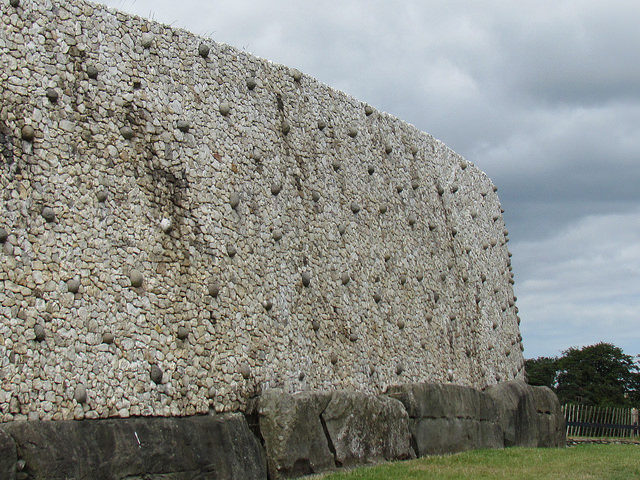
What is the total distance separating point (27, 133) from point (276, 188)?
14.4 feet

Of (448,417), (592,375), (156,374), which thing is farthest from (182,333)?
(592,375)

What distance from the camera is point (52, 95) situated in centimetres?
1041

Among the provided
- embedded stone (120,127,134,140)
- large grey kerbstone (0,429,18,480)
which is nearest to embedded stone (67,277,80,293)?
large grey kerbstone (0,429,18,480)

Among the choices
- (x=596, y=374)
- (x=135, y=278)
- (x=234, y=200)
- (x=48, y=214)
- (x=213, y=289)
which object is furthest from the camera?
→ (x=596, y=374)

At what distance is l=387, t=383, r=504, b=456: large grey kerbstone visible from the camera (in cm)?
1433

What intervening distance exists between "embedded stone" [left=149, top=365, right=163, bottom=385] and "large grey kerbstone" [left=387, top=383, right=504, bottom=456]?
17.0 ft

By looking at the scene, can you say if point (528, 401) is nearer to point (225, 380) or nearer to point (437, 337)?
point (437, 337)

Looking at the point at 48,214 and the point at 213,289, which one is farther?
the point at 213,289

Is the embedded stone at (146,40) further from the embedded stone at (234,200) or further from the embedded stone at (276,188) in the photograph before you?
the embedded stone at (276,188)

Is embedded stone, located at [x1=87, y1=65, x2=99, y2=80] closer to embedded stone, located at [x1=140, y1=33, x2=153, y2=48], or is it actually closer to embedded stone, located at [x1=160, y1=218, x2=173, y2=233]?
embedded stone, located at [x1=140, y1=33, x2=153, y2=48]

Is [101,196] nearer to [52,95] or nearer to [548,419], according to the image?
[52,95]

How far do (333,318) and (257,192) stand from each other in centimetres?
258

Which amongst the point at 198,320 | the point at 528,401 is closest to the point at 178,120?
the point at 198,320

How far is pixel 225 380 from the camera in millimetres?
11430
